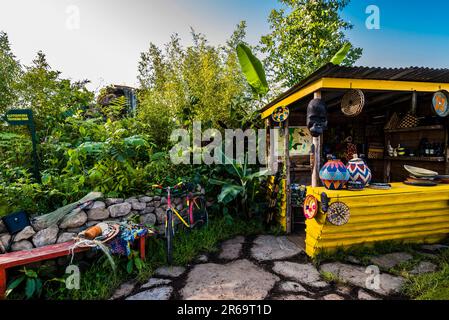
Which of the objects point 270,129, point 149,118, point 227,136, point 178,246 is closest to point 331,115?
point 270,129

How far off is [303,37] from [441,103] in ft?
29.1

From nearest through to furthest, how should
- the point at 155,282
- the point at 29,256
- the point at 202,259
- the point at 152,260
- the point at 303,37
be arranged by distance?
the point at 29,256, the point at 155,282, the point at 152,260, the point at 202,259, the point at 303,37

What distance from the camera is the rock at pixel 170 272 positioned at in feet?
10.1

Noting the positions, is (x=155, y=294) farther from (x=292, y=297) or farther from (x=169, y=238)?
(x=292, y=297)

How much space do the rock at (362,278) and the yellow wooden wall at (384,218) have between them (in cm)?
32

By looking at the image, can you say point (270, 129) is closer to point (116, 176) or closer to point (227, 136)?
point (227, 136)

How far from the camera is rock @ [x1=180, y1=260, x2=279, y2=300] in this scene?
262cm

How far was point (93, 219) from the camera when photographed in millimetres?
3393

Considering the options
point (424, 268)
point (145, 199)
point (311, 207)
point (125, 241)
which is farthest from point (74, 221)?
point (424, 268)

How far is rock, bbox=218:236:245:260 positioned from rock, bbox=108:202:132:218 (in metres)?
1.67

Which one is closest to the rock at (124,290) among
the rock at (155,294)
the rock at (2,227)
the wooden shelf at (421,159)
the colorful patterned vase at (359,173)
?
the rock at (155,294)

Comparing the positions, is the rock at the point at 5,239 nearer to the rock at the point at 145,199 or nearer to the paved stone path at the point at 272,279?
the paved stone path at the point at 272,279

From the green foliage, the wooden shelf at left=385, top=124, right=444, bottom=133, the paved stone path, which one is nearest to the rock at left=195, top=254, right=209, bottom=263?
the paved stone path
